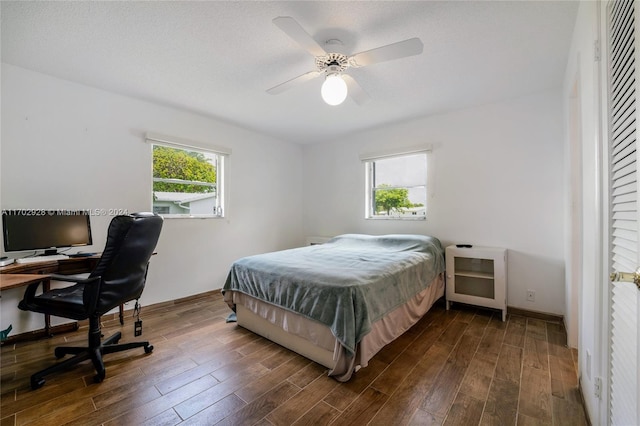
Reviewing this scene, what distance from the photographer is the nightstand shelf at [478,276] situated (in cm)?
277

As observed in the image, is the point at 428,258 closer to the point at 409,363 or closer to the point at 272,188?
the point at 409,363

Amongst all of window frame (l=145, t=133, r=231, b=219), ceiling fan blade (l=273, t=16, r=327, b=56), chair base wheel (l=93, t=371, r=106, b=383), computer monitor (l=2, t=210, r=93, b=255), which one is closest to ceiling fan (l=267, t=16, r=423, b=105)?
ceiling fan blade (l=273, t=16, r=327, b=56)

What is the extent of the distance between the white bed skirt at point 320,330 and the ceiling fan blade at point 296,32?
6.43 ft

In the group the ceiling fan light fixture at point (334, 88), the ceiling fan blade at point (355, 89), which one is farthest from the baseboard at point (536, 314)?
the ceiling fan light fixture at point (334, 88)

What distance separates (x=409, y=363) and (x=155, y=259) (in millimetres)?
2972

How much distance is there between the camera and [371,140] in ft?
13.5

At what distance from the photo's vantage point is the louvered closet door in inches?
31.4

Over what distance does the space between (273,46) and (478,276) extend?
3.12 meters

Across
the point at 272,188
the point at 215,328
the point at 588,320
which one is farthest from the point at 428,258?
the point at 272,188

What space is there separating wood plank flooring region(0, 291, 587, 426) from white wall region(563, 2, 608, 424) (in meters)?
0.33

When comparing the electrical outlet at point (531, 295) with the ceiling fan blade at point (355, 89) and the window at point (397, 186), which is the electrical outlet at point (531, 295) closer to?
the window at point (397, 186)

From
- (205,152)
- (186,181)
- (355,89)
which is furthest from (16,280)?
(355,89)

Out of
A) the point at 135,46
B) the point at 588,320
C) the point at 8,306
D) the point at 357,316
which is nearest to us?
the point at 588,320

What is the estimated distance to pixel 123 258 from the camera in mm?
1821
